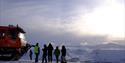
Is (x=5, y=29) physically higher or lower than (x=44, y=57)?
higher

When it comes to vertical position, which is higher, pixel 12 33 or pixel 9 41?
pixel 12 33

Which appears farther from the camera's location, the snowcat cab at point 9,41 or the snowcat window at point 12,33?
the snowcat window at point 12,33

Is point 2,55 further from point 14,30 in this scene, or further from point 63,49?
point 63,49

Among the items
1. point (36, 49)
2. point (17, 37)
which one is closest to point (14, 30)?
point (17, 37)

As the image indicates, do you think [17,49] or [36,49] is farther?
[17,49]

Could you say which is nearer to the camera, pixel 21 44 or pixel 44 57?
pixel 44 57

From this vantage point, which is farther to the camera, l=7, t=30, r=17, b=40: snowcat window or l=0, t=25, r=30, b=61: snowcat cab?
l=7, t=30, r=17, b=40: snowcat window

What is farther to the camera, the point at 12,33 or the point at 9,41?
the point at 12,33

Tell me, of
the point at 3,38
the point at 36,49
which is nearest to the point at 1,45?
the point at 3,38

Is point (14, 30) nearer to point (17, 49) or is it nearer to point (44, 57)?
point (17, 49)

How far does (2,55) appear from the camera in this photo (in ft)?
164

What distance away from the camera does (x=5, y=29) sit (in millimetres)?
49531

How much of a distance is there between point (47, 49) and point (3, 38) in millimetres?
6598

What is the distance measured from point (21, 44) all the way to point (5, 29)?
267 cm
